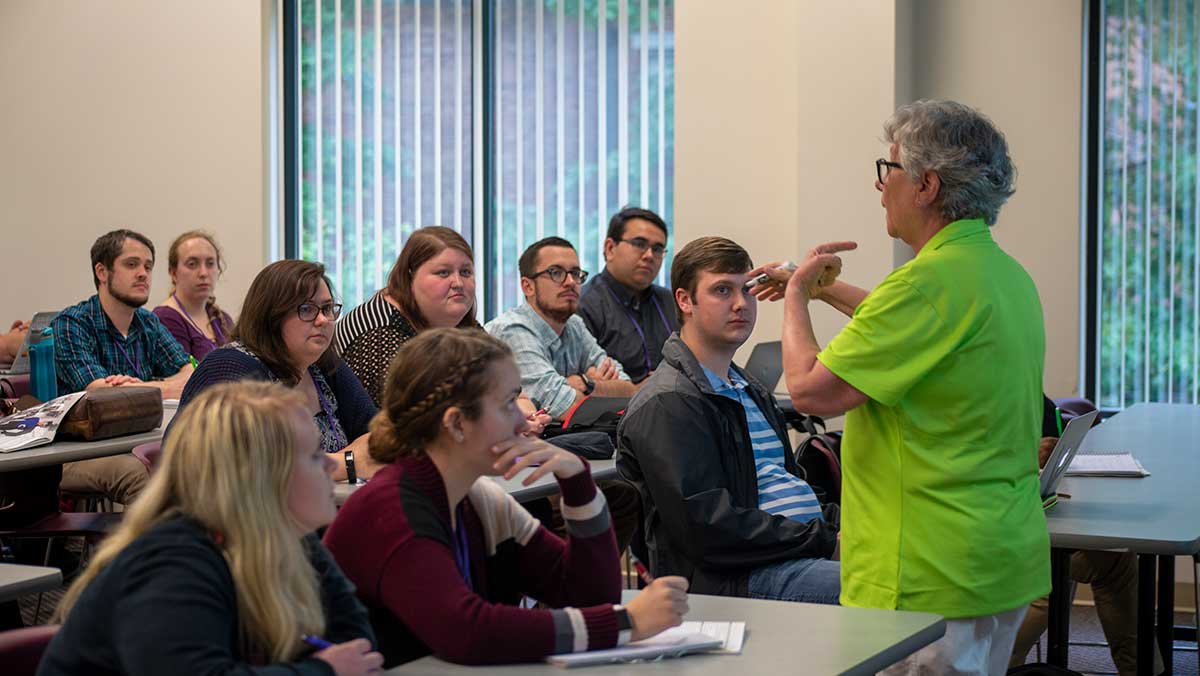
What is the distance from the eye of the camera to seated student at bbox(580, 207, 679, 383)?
19.7 ft

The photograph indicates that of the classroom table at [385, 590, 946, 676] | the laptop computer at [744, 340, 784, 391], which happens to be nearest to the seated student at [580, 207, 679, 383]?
the laptop computer at [744, 340, 784, 391]

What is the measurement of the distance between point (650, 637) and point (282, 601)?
578 millimetres

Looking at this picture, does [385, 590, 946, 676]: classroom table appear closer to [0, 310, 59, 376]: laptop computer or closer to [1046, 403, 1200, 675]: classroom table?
[1046, 403, 1200, 675]: classroom table

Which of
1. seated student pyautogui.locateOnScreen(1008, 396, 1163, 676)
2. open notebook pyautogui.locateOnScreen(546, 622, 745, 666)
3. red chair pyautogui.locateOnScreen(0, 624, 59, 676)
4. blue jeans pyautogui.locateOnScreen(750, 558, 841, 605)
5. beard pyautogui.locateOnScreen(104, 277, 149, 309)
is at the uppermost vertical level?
beard pyautogui.locateOnScreen(104, 277, 149, 309)

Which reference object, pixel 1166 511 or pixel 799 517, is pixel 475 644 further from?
pixel 1166 511

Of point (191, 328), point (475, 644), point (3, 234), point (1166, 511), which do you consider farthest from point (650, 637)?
point (3, 234)

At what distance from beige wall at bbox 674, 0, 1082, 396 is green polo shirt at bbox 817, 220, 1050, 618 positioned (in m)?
3.98

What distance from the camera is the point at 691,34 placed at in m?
6.76

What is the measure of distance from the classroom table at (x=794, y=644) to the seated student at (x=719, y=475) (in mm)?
732

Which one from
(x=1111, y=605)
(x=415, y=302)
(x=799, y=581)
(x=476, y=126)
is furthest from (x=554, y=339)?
(x=476, y=126)

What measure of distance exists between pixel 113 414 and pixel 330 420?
1.05 metres

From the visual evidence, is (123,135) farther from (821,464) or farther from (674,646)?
(674,646)

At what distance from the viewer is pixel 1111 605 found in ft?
13.5

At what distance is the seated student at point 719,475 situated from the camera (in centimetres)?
302
